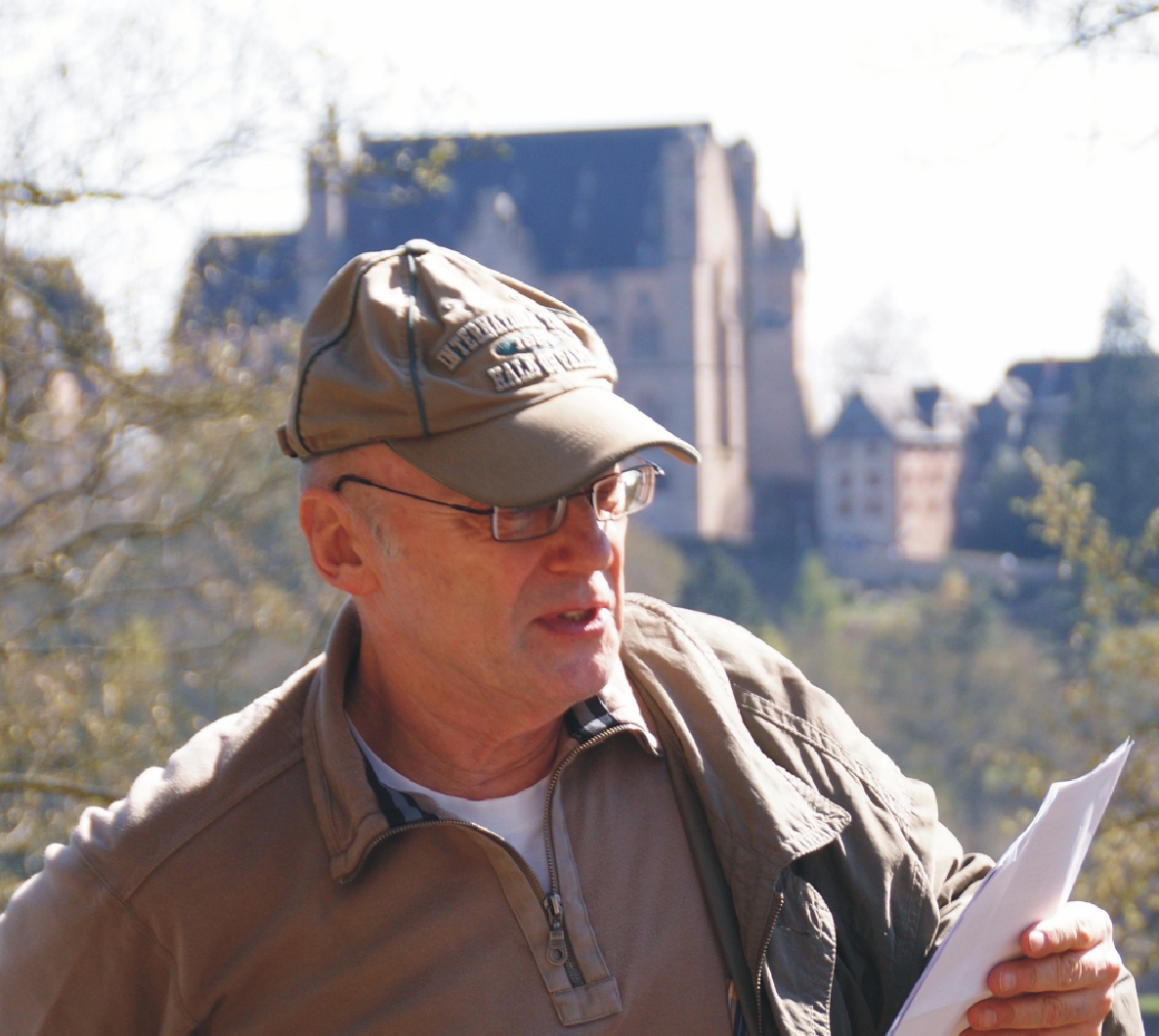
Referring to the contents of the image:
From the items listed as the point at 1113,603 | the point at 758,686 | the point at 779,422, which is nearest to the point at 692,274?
the point at 779,422

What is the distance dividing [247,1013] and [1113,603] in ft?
23.2

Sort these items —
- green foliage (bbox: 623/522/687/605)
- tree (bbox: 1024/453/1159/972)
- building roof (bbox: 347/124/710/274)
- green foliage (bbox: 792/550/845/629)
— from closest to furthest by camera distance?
tree (bbox: 1024/453/1159/972), green foliage (bbox: 623/522/687/605), green foliage (bbox: 792/550/845/629), building roof (bbox: 347/124/710/274)

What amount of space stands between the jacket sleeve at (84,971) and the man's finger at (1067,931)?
928 millimetres

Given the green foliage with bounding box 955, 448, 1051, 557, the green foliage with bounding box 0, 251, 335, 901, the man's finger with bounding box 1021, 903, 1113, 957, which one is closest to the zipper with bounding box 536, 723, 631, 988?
the man's finger with bounding box 1021, 903, 1113, 957

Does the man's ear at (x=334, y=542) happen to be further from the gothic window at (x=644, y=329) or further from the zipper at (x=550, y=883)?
the gothic window at (x=644, y=329)

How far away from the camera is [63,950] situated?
1625 millimetres

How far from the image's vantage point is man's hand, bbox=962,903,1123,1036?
1.67m

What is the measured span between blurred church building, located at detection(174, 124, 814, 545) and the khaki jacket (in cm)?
4738

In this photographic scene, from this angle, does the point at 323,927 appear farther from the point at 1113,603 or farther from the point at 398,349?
the point at 1113,603

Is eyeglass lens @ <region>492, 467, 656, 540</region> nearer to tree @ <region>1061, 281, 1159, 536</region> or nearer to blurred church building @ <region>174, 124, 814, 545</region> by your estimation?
tree @ <region>1061, 281, 1159, 536</region>

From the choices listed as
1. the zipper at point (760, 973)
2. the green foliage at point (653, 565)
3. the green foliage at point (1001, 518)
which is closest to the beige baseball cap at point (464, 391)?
the zipper at point (760, 973)

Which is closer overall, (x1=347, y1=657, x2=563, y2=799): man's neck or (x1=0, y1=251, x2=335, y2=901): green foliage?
(x1=347, y1=657, x2=563, y2=799): man's neck

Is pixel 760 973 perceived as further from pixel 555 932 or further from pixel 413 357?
pixel 413 357

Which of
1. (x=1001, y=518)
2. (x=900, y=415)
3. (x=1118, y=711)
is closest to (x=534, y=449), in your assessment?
(x=1118, y=711)
